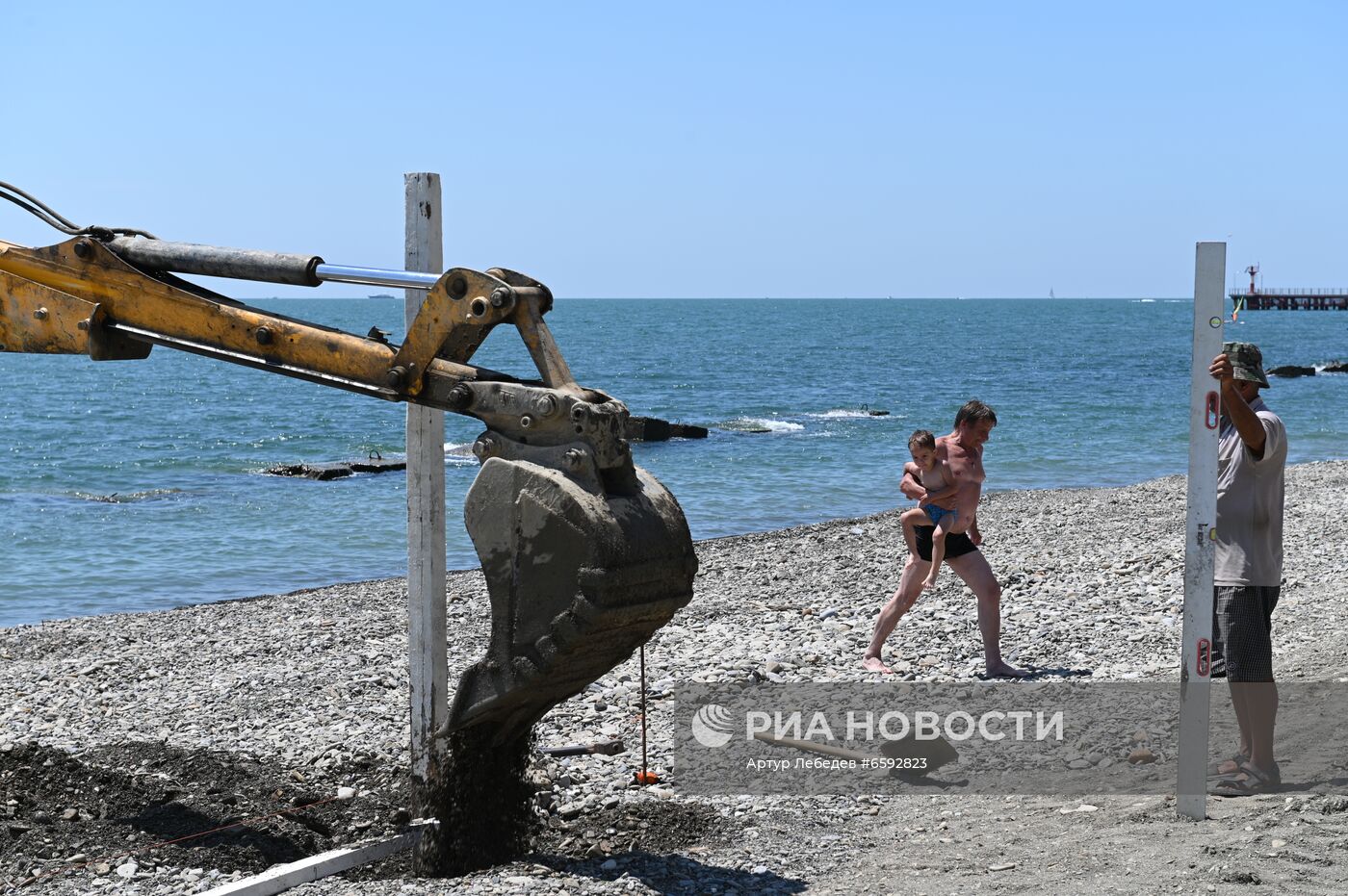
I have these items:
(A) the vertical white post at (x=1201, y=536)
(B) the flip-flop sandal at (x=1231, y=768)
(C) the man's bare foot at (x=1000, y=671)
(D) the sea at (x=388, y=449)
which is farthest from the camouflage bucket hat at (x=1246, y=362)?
(D) the sea at (x=388, y=449)

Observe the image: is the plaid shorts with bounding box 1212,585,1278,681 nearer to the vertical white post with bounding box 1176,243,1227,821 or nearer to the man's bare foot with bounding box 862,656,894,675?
the vertical white post with bounding box 1176,243,1227,821

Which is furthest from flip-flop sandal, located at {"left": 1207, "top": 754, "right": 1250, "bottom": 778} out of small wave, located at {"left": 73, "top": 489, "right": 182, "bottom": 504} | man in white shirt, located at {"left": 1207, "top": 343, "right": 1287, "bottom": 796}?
small wave, located at {"left": 73, "top": 489, "right": 182, "bottom": 504}

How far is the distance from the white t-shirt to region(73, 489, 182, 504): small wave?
23770mm

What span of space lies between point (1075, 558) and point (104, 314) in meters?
12.1

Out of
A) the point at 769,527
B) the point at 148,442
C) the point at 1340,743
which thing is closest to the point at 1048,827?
the point at 1340,743

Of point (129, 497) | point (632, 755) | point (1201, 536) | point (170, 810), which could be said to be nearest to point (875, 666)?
point (632, 755)

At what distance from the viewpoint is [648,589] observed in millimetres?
5328

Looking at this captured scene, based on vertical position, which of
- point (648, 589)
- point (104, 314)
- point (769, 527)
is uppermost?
point (104, 314)

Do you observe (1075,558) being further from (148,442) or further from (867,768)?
(148,442)

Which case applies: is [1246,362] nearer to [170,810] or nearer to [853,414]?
[170,810]

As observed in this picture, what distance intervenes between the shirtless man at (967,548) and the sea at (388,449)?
10548 mm

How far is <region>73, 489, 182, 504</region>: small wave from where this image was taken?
2731 cm

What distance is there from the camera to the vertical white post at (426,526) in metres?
6.62

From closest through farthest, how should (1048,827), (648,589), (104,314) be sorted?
1. (648,589)
2. (104,314)
3. (1048,827)
